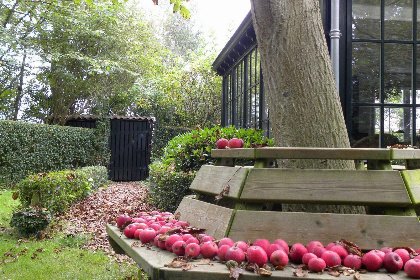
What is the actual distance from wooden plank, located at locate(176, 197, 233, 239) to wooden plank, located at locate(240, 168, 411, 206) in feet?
0.60

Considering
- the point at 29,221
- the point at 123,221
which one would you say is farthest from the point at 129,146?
the point at 123,221

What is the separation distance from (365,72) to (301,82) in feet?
12.0

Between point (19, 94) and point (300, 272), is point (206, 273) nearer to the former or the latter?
point (300, 272)

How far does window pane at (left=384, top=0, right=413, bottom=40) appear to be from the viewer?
5926 mm

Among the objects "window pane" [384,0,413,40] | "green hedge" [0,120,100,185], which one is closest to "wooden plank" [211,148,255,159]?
"window pane" [384,0,413,40]

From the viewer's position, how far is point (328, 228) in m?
1.98

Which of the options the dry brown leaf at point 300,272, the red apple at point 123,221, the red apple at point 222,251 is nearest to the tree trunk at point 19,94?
the red apple at point 123,221

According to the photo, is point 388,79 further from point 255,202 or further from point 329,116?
point 255,202

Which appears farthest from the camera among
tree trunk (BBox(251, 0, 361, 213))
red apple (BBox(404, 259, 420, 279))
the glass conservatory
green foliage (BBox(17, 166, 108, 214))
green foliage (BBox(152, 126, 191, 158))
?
green foliage (BBox(152, 126, 191, 158))

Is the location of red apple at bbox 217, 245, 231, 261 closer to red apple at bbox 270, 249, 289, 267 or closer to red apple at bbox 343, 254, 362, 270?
red apple at bbox 270, 249, 289, 267

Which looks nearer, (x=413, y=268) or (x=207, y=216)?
(x=413, y=268)

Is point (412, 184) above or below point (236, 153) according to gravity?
below

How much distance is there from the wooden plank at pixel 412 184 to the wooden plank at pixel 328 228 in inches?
4.0

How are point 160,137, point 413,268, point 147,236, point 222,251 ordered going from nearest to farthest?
point 413,268 → point 222,251 → point 147,236 → point 160,137
